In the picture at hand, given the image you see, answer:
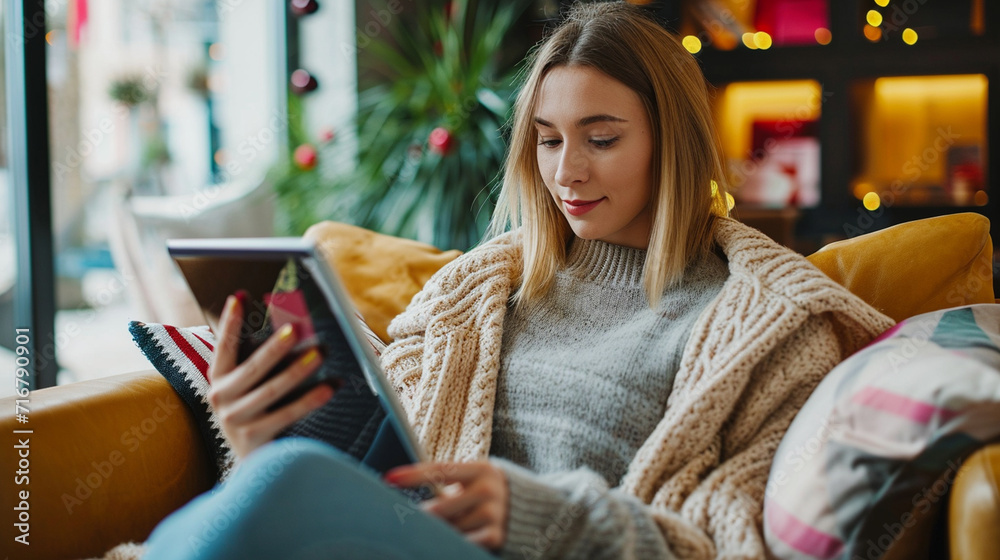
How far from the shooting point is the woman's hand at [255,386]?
3.08 ft

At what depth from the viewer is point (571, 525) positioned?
96 centimetres

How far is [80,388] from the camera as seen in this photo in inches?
53.7

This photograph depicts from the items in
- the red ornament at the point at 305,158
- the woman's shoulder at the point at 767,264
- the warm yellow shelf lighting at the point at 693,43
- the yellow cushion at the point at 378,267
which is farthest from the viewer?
the warm yellow shelf lighting at the point at 693,43

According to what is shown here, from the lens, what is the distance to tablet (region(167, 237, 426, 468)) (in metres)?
0.88

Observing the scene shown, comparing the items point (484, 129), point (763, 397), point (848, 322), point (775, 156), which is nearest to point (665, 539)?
point (763, 397)

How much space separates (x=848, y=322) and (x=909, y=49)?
281cm

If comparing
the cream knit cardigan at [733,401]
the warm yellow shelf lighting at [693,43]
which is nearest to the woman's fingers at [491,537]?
the cream knit cardigan at [733,401]

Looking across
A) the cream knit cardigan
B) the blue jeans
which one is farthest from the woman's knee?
the cream knit cardigan

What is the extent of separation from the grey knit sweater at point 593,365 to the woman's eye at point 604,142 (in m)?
0.19

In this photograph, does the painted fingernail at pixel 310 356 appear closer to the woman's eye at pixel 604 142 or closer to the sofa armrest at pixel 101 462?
the sofa armrest at pixel 101 462

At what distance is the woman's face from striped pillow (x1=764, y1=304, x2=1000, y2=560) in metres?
0.50

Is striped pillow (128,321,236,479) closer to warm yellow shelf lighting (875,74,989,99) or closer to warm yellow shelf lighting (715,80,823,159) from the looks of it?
warm yellow shelf lighting (715,80,823,159)

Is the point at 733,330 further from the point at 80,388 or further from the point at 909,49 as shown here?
the point at 909,49

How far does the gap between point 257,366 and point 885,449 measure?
0.69m
